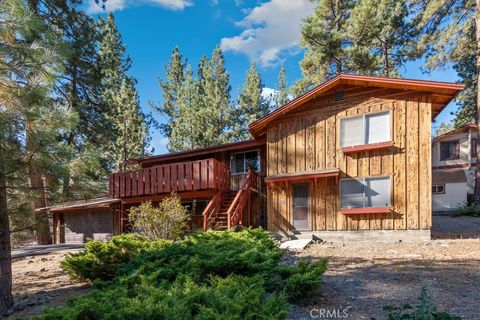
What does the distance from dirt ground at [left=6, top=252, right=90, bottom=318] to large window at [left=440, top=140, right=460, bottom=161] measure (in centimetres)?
2458

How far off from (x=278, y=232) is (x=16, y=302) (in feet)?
26.4

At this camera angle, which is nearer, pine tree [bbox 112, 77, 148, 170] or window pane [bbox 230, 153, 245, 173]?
window pane [bbox 230, 153, 245, 173]

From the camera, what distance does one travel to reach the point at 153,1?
1484 centimetres

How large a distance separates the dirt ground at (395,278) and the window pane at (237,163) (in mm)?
6225

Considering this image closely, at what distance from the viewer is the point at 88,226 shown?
1731 centimetres

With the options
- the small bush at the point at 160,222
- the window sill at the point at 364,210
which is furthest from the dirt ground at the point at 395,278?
the small bush at the point at 160,222

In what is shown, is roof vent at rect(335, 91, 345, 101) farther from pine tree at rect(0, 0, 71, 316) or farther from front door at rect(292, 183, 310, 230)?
pine tree at rect(0, 0, 71, 316)

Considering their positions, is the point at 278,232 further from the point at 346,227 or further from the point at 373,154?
the point at 373,154

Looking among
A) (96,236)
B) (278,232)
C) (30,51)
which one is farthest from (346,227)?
(96,236)

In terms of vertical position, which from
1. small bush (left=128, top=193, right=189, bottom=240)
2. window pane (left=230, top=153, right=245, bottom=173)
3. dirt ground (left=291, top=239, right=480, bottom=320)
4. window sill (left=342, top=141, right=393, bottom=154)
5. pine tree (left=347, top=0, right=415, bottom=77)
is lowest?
dirt ground (left=291, top=239, right=480, bottom=320)

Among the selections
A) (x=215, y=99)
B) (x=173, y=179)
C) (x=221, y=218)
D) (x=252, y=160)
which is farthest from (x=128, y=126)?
(x=221, y=218)

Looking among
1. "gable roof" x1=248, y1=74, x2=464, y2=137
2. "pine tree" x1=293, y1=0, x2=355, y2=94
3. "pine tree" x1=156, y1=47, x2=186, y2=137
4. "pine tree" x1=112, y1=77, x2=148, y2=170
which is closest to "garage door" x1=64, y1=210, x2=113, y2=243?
"pine tree" x1=112, y1=77, x2=148, y2=170

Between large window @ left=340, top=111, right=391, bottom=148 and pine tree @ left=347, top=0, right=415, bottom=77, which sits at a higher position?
pine tree @ left=347, top=0, right=415, bottom=77

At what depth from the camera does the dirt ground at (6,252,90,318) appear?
19.1 ft
